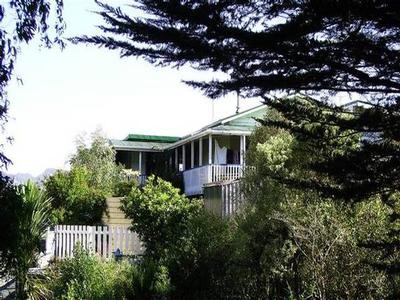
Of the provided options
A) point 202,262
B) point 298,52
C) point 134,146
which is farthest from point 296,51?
point 134,146

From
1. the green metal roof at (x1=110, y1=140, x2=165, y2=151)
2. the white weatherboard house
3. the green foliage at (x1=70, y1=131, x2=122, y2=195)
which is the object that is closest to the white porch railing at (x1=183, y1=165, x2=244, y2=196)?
the white weatherboard house

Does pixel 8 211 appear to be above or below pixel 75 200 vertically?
above

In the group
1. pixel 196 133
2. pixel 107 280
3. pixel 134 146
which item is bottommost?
pixel 107 280

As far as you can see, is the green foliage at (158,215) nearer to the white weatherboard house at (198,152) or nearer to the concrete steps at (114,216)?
the white weatherboard house at (198,152)

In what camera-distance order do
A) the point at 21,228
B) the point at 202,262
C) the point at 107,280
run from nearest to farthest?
the point at 202,262
the point at 107,280
the point at 21,228

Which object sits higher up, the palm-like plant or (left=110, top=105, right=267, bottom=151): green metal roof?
(left=110, top=105, right=267, bottom=151): green metal roof

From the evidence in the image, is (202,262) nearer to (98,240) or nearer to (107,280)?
(107,280)

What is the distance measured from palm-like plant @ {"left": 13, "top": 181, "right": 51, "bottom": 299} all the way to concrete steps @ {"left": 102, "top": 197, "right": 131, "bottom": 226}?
5.94 metres

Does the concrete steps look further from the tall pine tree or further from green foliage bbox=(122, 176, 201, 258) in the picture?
the tall pine tree

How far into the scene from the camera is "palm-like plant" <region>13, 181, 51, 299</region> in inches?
434

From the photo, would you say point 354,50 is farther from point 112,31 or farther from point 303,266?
point 303,266

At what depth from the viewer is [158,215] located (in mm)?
11945

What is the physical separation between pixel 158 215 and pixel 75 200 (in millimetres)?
8024

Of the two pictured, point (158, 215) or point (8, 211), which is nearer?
point (8, 211)
